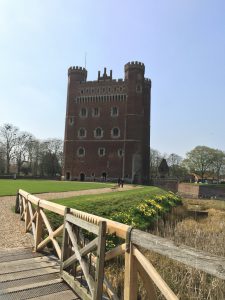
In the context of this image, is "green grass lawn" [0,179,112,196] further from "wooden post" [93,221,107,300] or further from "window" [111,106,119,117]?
"window" [111,106,119,117]

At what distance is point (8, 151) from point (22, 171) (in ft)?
25.5

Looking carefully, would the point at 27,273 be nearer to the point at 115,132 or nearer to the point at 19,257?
the point at 19,257

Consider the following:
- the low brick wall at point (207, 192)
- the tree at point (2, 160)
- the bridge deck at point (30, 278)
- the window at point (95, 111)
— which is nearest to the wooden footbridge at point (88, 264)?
the bridge deck at point (30, 278)

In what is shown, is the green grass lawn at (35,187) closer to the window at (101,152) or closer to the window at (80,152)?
the window at (101,152)

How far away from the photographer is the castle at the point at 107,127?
51.2 meters

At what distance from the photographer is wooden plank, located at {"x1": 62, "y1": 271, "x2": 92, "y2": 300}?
448 cm

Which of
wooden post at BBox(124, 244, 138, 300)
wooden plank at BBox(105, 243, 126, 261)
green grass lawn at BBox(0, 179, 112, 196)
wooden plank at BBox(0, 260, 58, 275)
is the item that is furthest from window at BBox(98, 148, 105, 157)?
wooden post at BBox(124, 244, 138, 300)

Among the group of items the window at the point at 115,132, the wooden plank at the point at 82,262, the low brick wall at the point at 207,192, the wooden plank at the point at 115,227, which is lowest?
the low brick wall at the point at 207,192

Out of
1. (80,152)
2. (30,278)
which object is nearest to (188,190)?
(80,152)

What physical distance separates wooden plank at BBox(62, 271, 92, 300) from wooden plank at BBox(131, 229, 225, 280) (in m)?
1.40

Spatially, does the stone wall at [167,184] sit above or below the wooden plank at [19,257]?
above

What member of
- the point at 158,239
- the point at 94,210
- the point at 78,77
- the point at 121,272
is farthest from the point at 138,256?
the point at 78,77

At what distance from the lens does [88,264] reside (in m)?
4.70

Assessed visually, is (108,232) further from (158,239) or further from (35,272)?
(35,272)
